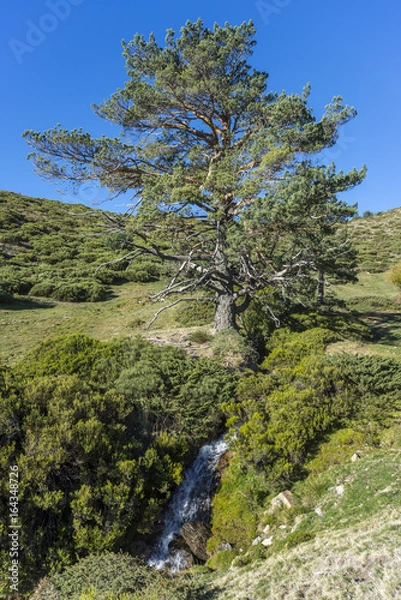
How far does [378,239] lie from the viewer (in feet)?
184

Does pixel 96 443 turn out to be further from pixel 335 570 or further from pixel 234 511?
pixel 335 570

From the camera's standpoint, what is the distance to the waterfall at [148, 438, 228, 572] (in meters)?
7.49

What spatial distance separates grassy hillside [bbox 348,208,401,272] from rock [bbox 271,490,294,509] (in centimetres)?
3729

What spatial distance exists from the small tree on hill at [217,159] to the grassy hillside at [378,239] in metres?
30.2

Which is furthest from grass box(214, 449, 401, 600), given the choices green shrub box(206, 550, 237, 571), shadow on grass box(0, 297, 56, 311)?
shadow on grass box(0, 297, 56, 311)

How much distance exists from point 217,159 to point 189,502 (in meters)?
13.2

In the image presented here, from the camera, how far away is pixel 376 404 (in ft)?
31.8

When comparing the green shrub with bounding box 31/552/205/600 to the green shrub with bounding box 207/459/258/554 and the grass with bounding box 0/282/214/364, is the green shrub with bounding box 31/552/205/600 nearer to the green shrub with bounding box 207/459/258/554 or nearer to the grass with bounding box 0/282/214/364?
the green shrub with bounding box 207/459/258/554

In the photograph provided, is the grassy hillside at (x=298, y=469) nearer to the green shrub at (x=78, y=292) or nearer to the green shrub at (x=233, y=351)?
the green shrub at (x=233, y=351)

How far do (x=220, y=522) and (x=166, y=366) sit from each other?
14.7 ft

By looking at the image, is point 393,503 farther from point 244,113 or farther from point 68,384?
point 244,113

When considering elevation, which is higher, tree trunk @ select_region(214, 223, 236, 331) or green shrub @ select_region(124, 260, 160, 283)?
green shrub @ select_region(124, 260, 160, 283)

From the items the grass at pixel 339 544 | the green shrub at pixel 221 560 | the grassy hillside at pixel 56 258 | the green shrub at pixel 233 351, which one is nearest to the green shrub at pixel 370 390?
the grass at pixel 339 544

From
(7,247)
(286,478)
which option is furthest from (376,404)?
(7,247)
